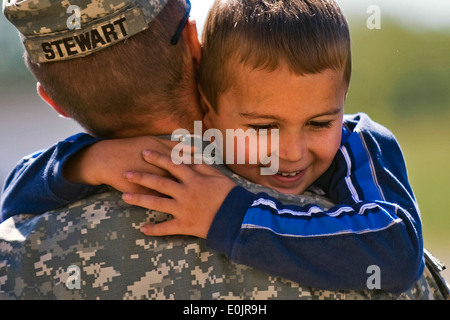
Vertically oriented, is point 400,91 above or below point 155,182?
below

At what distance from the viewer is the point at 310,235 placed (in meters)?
1.81

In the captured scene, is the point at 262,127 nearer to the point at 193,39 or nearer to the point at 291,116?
the point at 291,116

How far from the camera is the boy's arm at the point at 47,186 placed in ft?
6.48

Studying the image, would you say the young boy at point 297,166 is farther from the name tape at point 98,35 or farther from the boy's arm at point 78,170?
the name tape at point 98,35

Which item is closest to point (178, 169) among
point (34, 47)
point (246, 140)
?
point (246, 140)

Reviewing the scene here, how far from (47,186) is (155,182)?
0.34 metres

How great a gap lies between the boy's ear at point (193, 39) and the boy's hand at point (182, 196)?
0.44m

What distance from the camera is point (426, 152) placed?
13.6m

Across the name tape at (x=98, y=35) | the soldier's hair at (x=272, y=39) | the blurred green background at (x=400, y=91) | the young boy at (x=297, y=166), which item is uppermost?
the name tape at (x=98, y=35)

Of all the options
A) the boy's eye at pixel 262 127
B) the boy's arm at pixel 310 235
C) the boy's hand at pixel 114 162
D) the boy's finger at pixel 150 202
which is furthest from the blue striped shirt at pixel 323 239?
the boy's eye at pixel 262 127

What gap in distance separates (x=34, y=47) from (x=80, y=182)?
439mm

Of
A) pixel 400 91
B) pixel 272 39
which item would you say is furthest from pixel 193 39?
pixel 400 91

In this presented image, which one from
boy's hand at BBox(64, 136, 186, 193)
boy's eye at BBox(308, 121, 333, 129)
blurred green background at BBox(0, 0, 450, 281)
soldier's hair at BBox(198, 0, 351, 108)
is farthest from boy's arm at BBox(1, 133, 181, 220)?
blurred green background at BBox(0, 0, 450, 281)

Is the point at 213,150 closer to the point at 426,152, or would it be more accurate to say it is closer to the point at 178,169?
the point at 178,169
